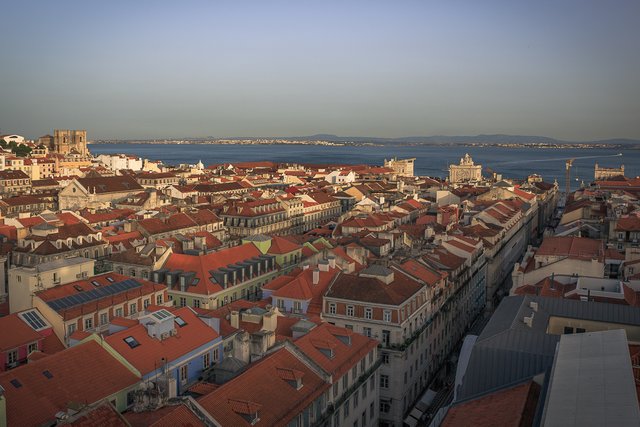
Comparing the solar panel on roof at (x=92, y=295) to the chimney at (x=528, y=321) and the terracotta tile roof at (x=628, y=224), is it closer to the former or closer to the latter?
the chimney at (x=528, y=321)

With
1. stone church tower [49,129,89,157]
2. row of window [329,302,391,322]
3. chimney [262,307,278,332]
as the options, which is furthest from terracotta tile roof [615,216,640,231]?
stone church tower [49,129,89,157]

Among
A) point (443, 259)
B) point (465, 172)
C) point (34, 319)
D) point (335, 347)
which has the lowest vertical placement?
point (34, 319)

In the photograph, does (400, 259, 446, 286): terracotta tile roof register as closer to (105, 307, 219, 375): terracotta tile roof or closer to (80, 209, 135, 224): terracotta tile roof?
(105, 307, 219, 375): terracotta tile roof

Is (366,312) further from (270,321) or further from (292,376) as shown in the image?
(292,376)

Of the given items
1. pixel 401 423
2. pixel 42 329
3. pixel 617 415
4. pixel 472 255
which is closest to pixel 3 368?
pixel 42 329

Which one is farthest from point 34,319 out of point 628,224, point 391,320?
point 628,224

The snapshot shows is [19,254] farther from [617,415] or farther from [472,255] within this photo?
[617,415]
